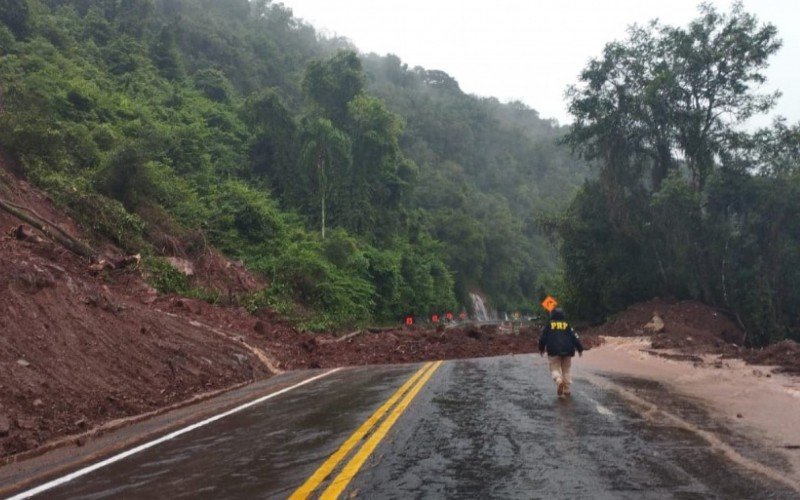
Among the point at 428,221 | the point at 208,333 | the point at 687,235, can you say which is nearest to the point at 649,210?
the point at 687,235

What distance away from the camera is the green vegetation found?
31984mm

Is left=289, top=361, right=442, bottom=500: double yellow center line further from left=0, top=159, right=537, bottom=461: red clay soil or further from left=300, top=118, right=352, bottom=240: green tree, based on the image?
left=300, top=118, right=352, bottom=240: green tree

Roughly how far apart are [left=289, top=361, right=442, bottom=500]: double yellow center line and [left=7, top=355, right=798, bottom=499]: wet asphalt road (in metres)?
0.11

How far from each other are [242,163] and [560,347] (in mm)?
41905

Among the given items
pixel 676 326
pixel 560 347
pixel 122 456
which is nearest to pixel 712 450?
pixel 560 347

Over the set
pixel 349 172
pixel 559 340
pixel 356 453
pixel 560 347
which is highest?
pixel 349 172

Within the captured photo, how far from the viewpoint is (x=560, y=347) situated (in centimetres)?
1052

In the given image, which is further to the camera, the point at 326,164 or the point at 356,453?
the point at 326,164

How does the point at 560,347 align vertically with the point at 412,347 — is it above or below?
above

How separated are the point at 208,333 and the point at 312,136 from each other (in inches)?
1242

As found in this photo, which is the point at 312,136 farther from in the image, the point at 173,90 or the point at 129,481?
the point at 129,481

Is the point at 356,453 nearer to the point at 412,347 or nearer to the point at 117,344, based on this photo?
the point at 117,344

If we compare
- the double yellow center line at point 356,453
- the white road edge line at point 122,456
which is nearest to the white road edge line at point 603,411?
the double yellow center line at point 356,453

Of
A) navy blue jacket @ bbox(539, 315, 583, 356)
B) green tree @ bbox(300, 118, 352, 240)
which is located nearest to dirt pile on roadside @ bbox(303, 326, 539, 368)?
navy blue jacket @ bbox(539, 315, 583, 356)
